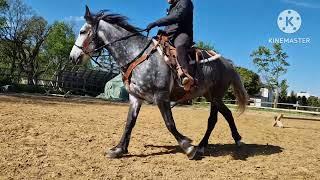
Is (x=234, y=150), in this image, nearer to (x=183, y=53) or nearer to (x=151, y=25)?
(x=183, y=53)

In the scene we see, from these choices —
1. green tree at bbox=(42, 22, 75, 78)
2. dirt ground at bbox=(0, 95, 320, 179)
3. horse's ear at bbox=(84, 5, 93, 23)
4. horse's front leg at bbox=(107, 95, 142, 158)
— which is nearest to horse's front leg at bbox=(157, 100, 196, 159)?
dirt ground at bbox=(0, 95, 320, 179)

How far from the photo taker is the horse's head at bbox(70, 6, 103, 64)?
808cm

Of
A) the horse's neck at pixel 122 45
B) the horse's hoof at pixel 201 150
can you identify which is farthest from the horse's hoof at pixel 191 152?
the horse's neck at pixel 122 45

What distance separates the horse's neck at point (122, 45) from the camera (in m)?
7.95

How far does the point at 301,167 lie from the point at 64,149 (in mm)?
4359

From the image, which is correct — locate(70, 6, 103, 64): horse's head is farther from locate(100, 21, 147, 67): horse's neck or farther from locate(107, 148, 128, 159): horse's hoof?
locate(107, 148, 128, 159): horse's hoof

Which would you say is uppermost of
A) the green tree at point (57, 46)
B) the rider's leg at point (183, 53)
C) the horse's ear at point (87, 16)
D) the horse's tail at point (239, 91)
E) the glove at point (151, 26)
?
the green tree at point (57, 46)

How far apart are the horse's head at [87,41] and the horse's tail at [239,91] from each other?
124 inches

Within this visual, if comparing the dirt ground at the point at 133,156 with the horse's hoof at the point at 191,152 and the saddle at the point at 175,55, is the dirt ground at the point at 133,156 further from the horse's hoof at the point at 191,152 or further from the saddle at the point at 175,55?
the saddle at the point at 175,55

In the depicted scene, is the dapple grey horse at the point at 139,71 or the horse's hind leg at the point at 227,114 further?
the horse's hind leg at the point at 227,114

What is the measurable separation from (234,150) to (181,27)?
298cm

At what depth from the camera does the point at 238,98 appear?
959 centimetres

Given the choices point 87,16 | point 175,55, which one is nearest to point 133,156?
point 175,55

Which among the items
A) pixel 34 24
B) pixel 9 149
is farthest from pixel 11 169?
pixel 34 24
